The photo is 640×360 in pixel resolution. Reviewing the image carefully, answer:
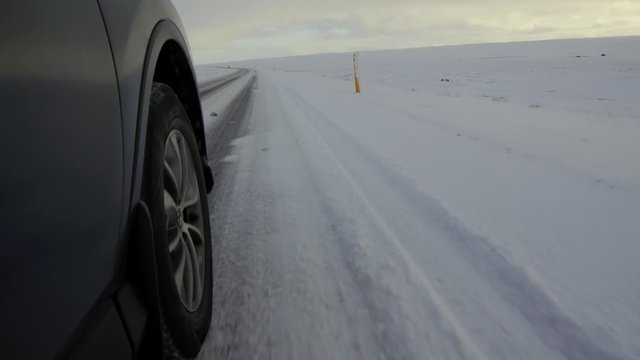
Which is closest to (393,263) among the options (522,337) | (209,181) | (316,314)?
(316,314)

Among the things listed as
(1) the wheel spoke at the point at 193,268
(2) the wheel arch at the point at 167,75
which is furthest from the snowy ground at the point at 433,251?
(2) the wheel arch at the point at 167,75

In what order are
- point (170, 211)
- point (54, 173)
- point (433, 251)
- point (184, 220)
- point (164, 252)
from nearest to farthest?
1. point (54, 173)
2. point (164, 252)
3. point (170, 211)
4. point (184, 220)
5. point (433, 251)

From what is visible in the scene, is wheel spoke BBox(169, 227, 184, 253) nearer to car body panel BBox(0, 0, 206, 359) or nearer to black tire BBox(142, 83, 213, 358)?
black tire BBox(142, 83, 213, 358)

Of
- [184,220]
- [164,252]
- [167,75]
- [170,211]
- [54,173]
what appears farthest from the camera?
[167,75]

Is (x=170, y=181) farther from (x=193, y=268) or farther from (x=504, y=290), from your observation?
(x=504, y=290)

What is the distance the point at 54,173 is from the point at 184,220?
3.64 ft

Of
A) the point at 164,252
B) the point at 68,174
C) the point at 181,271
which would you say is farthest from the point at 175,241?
the point at 68,174

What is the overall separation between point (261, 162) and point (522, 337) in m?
4.02

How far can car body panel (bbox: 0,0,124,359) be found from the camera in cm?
96

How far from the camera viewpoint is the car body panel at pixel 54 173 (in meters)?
0.96

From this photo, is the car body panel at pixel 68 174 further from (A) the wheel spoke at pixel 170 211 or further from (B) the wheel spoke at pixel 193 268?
(B) the wheel spoke at pixel 193 268

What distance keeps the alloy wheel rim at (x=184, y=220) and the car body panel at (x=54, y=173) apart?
520mm

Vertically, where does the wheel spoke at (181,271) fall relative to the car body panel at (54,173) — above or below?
below

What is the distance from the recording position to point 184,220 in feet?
7.16
